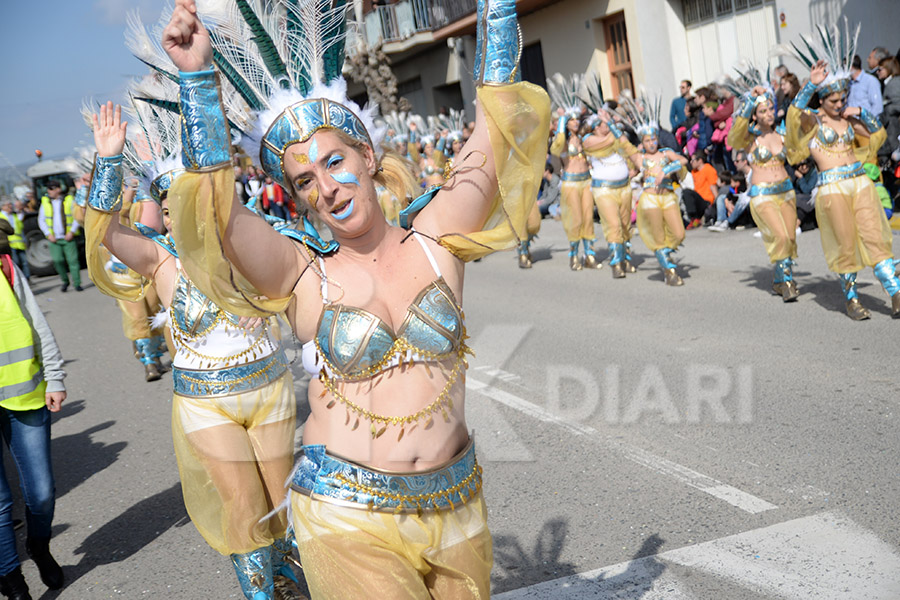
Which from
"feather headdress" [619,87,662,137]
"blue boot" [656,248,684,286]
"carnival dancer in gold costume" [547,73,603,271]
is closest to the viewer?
"blue boot" [656,248,684,286]

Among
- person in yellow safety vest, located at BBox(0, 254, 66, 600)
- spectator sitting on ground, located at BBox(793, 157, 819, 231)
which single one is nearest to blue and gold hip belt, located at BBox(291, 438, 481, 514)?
person in yellow safety vest, located at BBox(0, 254, 66, 600)

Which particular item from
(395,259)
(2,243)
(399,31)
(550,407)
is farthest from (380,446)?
(399,31)

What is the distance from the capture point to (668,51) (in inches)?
808

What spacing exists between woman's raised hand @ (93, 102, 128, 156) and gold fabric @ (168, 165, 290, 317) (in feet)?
6.45

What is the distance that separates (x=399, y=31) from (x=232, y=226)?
1174 inches

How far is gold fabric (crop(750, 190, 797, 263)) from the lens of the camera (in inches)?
355

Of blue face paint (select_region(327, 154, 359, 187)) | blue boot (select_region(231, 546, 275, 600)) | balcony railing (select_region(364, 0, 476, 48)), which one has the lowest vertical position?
blue boot (select_region(231, 546, 275, 600))

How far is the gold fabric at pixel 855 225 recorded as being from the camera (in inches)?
311

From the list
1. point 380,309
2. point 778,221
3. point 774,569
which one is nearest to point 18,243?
point 778,221

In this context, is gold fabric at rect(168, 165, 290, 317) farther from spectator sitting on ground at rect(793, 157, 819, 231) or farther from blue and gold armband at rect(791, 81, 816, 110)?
spectator sitting on ground at rect(793, 157, 819, 231)

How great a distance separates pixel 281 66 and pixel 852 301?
6.82m

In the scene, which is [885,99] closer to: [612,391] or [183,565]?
[612,391]

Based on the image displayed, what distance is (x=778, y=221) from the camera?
356 inches

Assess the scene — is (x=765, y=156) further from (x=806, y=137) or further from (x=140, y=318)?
(x=140, y=318)
